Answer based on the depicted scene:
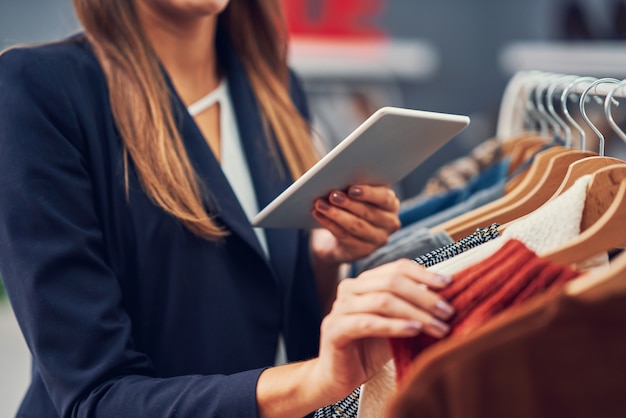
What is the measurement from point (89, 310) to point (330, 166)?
0.29 metres

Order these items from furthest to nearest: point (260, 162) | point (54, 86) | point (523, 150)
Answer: point (523, 150), point (260, 162), point (54, 86)

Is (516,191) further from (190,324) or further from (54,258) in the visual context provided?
(54,258)

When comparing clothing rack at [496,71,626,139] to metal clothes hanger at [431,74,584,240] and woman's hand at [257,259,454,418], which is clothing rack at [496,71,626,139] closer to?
metal clothes hanger at [431,74,584,240]

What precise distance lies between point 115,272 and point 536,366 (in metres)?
0.54

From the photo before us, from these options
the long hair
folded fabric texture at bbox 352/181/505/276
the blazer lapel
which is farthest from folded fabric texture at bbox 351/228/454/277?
the long hair

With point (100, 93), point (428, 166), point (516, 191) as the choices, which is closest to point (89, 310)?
point (100, 93)

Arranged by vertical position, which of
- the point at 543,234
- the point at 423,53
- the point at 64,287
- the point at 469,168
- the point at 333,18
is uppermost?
the point at 543,234

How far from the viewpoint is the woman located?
2.45 ft

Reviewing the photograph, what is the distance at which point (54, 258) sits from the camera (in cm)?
80

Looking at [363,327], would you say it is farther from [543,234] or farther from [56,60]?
[56,60]

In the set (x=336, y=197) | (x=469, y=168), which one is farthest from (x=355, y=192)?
(x=469, y=168)

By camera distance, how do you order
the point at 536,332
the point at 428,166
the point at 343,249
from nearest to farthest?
1. the point at 536,332
2. the point at 343,249
3. the point at 428,166

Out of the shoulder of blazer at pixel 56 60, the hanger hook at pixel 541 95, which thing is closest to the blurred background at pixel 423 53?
the hanger hook at pixel 541 95

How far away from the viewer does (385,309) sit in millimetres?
587
